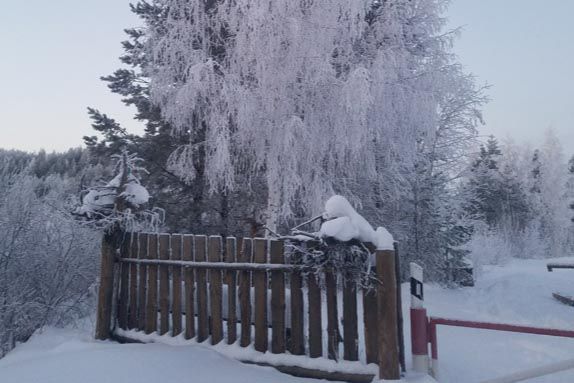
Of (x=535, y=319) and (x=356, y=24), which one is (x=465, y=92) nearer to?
(x=356, y=24)

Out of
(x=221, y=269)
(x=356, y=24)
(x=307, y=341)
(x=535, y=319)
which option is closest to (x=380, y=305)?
(x=307, y=341)

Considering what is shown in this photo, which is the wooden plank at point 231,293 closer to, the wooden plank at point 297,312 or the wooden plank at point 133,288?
the wooden plank at point 297,312

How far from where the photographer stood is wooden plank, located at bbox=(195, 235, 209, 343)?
463 centimetres

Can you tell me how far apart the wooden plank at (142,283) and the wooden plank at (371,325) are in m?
2.74

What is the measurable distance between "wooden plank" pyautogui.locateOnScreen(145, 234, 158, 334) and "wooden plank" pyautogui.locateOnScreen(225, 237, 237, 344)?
1.07 m

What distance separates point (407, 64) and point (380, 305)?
8857 millimetres

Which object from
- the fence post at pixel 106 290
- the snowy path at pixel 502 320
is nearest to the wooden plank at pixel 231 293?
the fence post at pixel 106 290

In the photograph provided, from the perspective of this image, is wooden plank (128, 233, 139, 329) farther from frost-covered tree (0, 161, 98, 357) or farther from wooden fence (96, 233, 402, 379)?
frost-covered tree (0, 161, 98, 357)

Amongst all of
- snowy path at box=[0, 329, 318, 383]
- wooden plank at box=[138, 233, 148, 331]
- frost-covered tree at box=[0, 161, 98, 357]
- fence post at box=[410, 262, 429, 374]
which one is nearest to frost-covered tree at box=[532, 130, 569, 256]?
fence post at box=[410, 262, 429, 374]

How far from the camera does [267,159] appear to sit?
33.3ft

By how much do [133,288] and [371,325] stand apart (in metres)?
3.02

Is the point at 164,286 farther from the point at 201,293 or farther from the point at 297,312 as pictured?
the point at 297,312

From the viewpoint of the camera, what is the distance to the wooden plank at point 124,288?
17.4 ft

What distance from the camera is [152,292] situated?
5.05 metres
